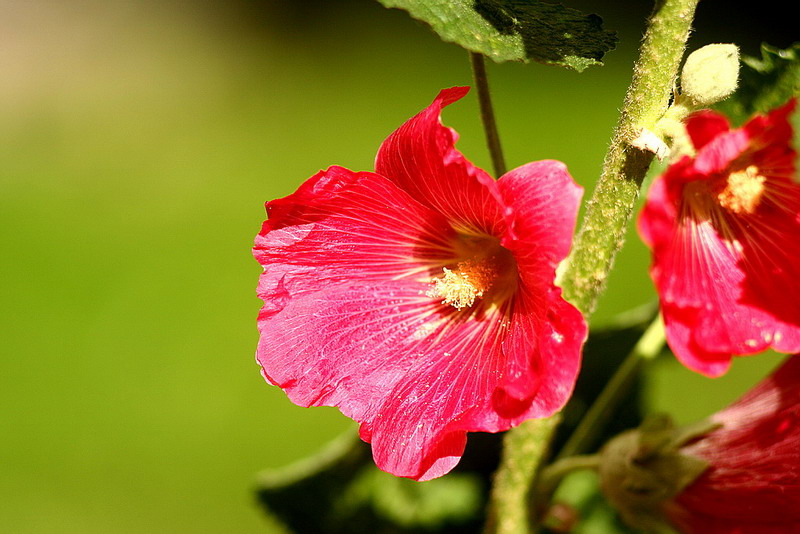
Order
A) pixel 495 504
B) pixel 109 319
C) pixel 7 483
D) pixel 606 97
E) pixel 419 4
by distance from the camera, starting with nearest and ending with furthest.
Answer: pixel 419 4 → pixel 495 504 → pixel 7 483 → pixel 109 319 → pixel 606 97

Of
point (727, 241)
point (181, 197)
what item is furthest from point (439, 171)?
point (181, 197)

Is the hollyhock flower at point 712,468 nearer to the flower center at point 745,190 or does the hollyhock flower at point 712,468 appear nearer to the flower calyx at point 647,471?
the flower calyx at point 647,471

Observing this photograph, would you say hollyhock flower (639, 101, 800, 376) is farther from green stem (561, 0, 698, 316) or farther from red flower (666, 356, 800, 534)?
red flower (666, 356, 800, 534)

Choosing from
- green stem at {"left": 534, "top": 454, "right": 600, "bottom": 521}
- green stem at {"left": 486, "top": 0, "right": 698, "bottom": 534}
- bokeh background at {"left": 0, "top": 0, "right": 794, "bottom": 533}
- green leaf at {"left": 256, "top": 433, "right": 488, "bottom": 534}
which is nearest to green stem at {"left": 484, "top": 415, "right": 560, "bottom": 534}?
green stem at {"left": 534, "top": 454, "right": 600, "bottom": 521}

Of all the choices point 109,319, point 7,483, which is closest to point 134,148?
point 109,319

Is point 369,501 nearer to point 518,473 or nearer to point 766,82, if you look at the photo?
point 518,473

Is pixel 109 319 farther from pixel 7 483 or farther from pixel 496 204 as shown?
pixel 496 204
